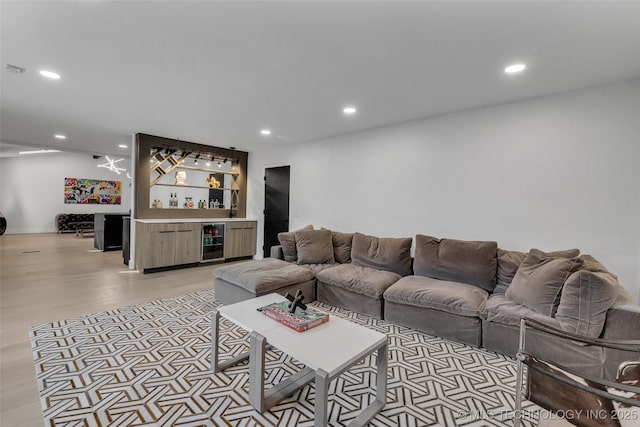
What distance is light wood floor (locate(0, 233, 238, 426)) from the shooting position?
184 centimetres

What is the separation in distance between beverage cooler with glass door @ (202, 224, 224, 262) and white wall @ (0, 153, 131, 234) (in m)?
7.69

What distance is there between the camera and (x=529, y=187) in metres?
3.07

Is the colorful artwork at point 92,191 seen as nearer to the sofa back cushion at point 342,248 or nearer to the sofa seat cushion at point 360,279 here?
the sofa back cushion at point 342,248

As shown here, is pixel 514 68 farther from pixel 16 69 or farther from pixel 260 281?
pixel 16 69

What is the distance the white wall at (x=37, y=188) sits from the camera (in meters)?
8.96

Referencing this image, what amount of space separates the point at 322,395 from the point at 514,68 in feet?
9.73

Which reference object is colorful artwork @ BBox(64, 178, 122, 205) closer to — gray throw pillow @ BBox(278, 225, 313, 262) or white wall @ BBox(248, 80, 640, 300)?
gray throw pillow @ BBox(278, 225, 313, 262)

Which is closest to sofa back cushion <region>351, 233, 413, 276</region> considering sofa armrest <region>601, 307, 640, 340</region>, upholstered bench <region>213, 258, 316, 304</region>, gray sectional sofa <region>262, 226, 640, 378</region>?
gray sectional sofa <region>262, 226, 640, 378</region>

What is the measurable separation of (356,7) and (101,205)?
1207 centimetres

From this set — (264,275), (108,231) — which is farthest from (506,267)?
(108,231)

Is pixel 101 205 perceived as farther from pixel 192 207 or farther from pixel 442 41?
pixel 442 41

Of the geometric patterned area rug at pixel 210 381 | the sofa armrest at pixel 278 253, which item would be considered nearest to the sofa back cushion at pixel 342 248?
the sofa armrest at pixel 278 253

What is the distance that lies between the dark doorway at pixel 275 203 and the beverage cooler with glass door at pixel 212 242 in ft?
3.11

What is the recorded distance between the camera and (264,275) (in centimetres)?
318
